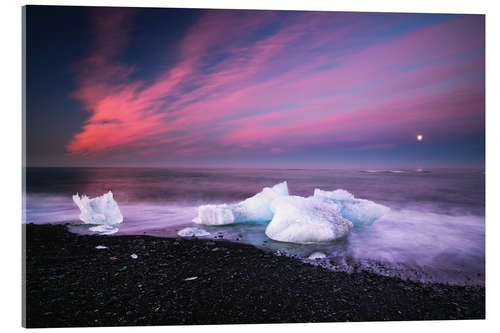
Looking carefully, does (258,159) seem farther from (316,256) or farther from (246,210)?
(316,256)

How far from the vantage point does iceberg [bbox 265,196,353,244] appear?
3428 millimetres

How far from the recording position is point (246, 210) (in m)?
4.21

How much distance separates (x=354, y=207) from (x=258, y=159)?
1646 millimetres

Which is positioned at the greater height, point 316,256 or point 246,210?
point 246,210

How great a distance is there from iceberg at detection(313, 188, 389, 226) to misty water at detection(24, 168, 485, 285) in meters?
0.11

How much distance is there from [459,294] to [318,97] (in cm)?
268

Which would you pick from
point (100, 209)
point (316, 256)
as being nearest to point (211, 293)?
point (316, 256)

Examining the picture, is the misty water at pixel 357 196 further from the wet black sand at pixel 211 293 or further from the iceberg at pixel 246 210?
the wet black sand at pixel 211 293

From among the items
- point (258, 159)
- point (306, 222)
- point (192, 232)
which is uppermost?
point (258, 159)

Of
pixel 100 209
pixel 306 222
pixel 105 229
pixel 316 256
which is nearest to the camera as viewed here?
pixel 316 256

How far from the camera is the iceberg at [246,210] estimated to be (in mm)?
4004

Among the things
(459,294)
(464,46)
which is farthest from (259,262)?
(464,46)

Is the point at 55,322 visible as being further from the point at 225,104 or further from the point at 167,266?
the point at 225,104

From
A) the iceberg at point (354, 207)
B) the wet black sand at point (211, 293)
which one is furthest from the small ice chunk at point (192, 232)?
the iceberg at point (354, 207)
